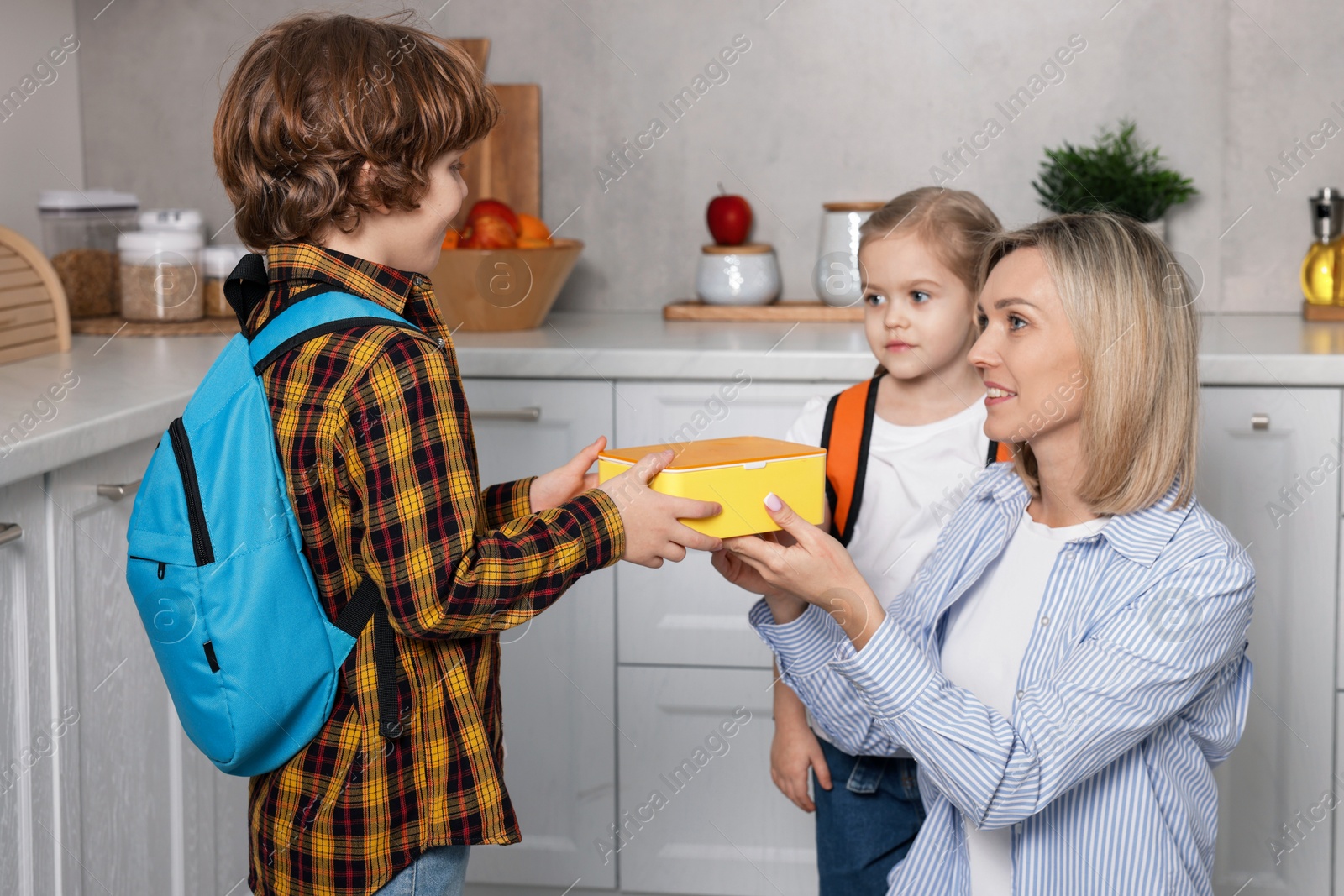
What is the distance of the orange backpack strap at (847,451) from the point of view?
122 centimetres

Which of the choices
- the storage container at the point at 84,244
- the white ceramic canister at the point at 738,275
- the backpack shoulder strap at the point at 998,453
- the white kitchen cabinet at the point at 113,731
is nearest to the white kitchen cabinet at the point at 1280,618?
the backpack shoulder strap at the point at 998,453

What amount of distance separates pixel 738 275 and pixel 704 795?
87 centimetres

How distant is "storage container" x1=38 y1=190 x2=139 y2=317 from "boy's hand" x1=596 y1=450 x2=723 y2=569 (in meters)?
1.32

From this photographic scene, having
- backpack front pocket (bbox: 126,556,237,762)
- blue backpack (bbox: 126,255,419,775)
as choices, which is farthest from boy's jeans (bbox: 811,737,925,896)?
backpack front pocket (bbox: 126,556,237,762)

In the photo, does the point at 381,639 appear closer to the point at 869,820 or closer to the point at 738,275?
the point at 869,820

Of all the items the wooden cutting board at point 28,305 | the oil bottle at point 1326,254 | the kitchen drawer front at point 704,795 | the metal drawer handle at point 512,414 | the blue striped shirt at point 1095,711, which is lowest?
the kitchen drawer front at point 704,795

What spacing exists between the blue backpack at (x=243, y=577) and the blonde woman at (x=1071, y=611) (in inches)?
13.2

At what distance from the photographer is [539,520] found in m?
0.92

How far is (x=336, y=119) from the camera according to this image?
2.98 feet

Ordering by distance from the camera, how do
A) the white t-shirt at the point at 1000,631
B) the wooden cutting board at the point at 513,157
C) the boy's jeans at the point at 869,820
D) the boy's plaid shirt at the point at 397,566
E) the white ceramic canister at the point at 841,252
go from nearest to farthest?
the boy's plaid shirt at the point at 397,566 → the white t-shirt at the point at 1000,631 → the boy's jeans at the point at 869,820 → the white ceramic canister at the point at 841,252 → the wooden cutting board at the point at 513,157

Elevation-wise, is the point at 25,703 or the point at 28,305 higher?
the point at 28,305

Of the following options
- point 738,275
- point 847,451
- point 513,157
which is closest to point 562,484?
point 847,451

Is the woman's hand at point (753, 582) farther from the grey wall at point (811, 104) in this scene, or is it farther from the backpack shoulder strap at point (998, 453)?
the grey wall at point (811, 104)

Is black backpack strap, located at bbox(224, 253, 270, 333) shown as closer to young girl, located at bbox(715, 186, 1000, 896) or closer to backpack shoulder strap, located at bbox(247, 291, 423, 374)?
backpack shoulder strap, located at bbox(247, 291, 423, 374)
